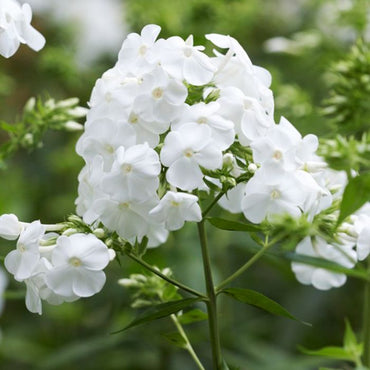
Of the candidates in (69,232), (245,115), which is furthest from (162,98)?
(69,232)

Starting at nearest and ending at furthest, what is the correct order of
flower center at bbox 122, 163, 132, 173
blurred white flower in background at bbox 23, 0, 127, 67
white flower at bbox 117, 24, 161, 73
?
flower center at bbox 122, 163, 132, 173 → white flower at bbox 117, 24, 161, 73 → blurred white flower in background at bbox 23, 0, 127, 67

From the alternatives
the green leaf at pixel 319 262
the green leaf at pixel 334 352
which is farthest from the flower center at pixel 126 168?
the green leaf at pixel 334 352

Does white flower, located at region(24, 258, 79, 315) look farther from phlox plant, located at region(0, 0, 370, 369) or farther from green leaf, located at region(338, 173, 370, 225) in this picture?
green leaf, located at region(338, 173, 370, 225)

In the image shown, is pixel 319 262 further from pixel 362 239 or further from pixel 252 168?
pixel 252 168

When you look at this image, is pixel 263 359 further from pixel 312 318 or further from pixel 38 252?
pixel 38 252

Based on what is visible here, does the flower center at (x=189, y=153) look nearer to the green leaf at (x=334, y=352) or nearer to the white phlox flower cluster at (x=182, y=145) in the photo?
the white phlox flower cluster at (x=182, y=145)

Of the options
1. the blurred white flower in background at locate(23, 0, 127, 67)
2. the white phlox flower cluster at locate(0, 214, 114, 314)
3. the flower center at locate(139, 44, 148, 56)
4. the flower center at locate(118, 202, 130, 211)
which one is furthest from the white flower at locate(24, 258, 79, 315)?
the blurred white flower in background at locate(23, 0, 127, 67)
